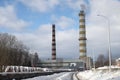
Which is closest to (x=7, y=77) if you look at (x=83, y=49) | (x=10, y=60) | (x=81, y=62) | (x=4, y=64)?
(x=4, y=64)

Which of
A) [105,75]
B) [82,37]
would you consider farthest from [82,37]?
[105,75]

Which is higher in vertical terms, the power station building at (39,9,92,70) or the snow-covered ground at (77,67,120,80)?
the power station building at (39,9,92,70)

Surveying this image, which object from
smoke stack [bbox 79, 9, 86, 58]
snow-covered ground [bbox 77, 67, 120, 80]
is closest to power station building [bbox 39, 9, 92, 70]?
smoke stack [bbox 79, 9, 86, 58]

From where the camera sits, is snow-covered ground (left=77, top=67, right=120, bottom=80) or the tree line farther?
the tree line

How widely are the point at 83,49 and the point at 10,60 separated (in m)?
40.7

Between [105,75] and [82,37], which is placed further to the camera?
[82,37]

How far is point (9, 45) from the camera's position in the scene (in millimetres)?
132625

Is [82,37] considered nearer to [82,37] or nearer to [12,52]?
[82,37]

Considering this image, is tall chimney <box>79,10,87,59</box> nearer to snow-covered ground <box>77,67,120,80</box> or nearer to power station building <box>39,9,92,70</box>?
power station building <box>39,9,92,70</box>

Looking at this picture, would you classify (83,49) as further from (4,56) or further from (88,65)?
(4,56)

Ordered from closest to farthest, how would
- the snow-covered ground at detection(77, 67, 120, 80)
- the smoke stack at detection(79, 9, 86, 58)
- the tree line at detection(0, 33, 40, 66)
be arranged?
the snow-covered ground at detection(77, 67, 120, 80), the tree line at detection(0, 33, 40, 66), the smoke stack at detection(79, 9, 86, 58)

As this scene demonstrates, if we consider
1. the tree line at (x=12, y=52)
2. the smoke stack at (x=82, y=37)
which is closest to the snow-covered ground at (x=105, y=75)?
the tree line at (x=12, y=52)

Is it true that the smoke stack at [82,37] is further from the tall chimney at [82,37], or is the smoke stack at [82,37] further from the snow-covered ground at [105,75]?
the snow-covered ground at [105,75]

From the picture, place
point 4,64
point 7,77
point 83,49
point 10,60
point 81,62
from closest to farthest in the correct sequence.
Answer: point 7,77
point 4,64
point 10,60
point 83,49
point 81,62
